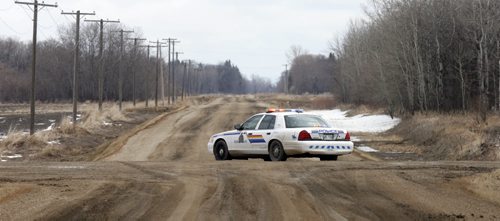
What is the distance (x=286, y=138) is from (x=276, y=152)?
A: 61 centimetres

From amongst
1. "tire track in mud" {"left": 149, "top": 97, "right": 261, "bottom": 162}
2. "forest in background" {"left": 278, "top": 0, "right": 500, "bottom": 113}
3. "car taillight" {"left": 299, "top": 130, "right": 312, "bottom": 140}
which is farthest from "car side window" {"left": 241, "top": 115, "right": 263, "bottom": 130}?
"forest in background" {"left": 278, "top": 0, "right": 500, "bottom": 113}

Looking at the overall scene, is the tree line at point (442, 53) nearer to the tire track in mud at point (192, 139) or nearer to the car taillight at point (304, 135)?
the tire track in mud at point (192, 139)

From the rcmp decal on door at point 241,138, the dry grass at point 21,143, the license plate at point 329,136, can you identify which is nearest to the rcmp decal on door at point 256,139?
the rcmp decal on door at point 241,138

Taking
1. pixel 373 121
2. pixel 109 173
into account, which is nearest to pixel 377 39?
pixel 373 121

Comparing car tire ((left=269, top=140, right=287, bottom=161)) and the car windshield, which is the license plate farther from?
car tire ((left=269, top=140, right=287, bottom=161))

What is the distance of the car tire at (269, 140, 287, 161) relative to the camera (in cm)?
1789

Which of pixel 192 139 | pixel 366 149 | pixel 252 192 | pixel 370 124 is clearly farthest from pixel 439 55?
pixel 252 192

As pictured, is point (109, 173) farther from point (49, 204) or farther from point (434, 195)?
point (434, 195)

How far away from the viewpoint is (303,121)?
18.2m

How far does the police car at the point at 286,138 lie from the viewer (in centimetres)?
1750

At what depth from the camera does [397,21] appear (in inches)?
1566

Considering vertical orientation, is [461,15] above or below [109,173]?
above

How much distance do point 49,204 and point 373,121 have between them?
3514 centimetres

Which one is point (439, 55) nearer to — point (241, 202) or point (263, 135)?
point (263, 135)
